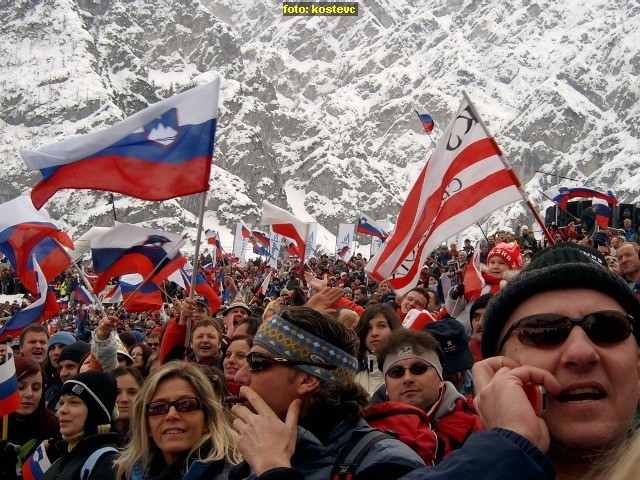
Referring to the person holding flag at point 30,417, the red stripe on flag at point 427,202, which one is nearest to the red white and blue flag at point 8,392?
the person holding flag at point 30,417

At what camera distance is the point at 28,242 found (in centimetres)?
839

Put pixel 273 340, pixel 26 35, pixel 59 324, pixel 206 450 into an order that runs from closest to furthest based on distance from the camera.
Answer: pixel 273 340
pixel 206 450
pixel 59 324
pixel 26 35

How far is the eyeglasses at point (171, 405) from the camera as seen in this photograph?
3471 mm

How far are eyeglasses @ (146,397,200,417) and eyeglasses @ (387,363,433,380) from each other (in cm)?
96

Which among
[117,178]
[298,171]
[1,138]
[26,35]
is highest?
[26,35]

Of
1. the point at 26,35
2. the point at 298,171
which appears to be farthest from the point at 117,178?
the point at 298,171

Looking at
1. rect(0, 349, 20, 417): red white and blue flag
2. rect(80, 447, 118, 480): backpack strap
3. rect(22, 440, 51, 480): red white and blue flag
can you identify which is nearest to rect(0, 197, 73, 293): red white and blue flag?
rect(0, 349, 20, 417): red white and blue flag

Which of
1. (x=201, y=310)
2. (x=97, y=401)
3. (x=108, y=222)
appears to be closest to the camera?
(x=97, y=401)

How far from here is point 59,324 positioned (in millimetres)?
29719

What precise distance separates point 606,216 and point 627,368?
16185mm

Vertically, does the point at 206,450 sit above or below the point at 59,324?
above

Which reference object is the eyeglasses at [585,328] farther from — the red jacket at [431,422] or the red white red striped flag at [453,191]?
the red white red striped flag at [453,191]

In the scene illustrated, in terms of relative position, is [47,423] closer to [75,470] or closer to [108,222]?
[75,470]

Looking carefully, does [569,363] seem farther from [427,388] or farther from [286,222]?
[286,222]
